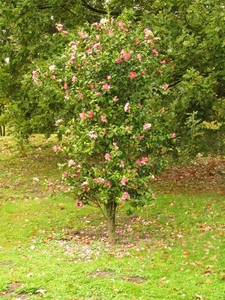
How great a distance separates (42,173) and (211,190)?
550 centimetres

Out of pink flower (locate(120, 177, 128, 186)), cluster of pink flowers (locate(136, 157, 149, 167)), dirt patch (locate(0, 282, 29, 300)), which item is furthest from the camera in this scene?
cluster of pink flowers (locate(136, 157, 149, 167))

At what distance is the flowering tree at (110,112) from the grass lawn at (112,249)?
103 centimetres

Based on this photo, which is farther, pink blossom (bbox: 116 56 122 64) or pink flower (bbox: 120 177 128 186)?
pink blossom (bbox: 116 56 122 64)

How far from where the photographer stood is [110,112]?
7.46 m

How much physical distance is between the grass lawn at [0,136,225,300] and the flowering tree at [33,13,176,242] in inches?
40.7

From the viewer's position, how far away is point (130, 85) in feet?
25.5

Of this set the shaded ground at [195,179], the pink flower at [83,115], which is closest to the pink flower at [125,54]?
the pink flower at [83,115]

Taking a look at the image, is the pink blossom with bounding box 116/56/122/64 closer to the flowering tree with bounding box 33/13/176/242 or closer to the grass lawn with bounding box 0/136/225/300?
the flowering tree with bounding box 33/13/176/242

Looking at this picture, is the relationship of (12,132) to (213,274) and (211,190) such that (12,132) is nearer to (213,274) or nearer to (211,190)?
(211,190)

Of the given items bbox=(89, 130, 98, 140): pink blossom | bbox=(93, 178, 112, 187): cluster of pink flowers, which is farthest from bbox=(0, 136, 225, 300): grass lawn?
bbox=(89, 130, 98, 140): pink blossom

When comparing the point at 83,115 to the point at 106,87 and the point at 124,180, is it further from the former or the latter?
the point at 124,180

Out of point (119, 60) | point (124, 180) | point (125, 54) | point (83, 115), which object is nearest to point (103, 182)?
point (124, 180)

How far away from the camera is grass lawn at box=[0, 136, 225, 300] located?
623cm

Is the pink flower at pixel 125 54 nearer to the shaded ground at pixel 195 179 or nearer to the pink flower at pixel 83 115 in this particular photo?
the pink flower at pixel 83 115
